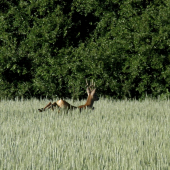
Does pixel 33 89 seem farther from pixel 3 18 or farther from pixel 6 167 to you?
pixel 6 167

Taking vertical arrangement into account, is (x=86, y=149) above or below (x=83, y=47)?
below

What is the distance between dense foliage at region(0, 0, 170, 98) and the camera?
11898mm

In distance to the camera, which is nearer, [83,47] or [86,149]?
[86,149]

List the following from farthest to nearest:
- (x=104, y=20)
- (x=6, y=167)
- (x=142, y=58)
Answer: (x=104, y=20)
(x=142, y=58)
(x=6, y=167)

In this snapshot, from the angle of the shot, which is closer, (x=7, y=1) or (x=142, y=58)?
(x=142, y=58)

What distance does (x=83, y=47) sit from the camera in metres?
12.6

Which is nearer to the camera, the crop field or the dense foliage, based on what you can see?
the crop field

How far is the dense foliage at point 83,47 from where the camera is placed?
11898 millimetres

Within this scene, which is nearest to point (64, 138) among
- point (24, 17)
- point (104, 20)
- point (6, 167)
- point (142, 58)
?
point (6, 167)

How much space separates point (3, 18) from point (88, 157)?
34.7 ft

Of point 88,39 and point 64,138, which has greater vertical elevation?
point 88,39

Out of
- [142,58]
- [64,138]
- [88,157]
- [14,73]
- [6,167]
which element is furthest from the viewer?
[14,73]

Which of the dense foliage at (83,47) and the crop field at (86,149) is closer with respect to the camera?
the crop field at (86,149)

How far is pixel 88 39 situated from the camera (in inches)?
522
